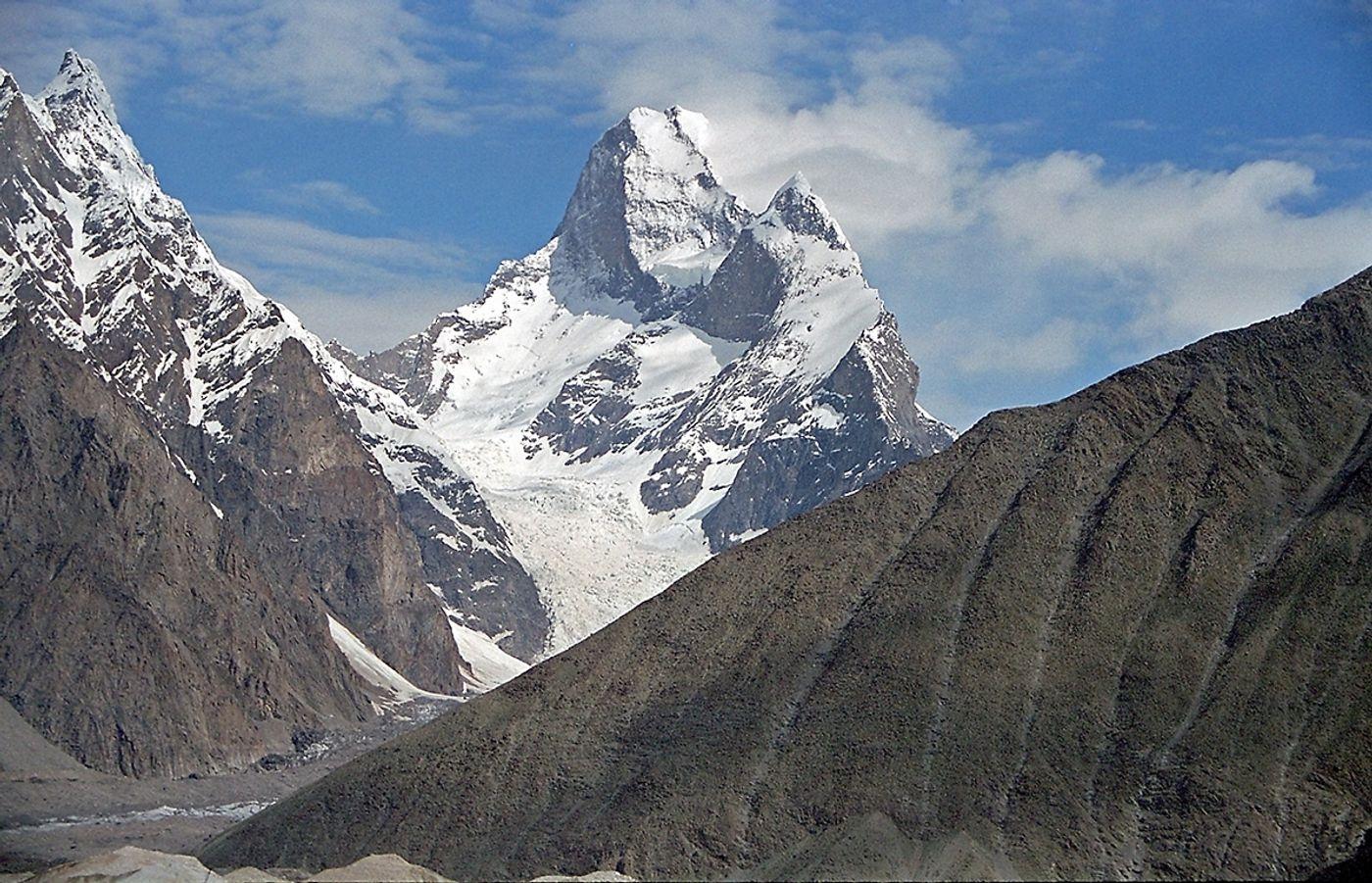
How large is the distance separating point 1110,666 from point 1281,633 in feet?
30.3

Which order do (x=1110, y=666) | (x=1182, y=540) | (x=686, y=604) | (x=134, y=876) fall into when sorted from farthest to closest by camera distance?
1. (x=686, y=604)
2. (x=1182, y=540)
3. (x=1110, y=666)
4. (x=134, y=876)

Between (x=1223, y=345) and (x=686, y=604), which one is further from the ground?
(x=1223, y=345)

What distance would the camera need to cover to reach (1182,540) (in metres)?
126

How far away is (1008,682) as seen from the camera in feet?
385

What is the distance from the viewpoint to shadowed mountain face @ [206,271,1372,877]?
351ft

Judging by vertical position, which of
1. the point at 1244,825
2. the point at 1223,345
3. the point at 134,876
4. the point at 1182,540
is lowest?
the point at 1244,825

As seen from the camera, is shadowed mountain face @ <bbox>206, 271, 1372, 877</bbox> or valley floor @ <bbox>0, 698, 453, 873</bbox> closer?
shadowed mountain face @ <bbox>206, 271, 1372, 877</bbox>

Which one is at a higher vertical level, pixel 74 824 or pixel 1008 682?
pixel 74 824

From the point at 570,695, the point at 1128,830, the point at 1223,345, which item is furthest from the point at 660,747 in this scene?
the point at 1223,345

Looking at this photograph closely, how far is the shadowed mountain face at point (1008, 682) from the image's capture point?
107 m

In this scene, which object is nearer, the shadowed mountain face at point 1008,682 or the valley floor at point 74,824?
the shadowed mountain face at point 1008,682

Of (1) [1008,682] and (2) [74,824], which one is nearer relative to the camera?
(1) [1008,682]

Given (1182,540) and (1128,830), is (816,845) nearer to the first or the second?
(1128,830)

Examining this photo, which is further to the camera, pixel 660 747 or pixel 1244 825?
pixel 660 747
